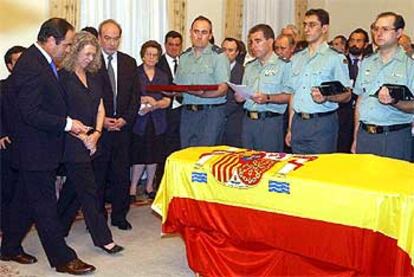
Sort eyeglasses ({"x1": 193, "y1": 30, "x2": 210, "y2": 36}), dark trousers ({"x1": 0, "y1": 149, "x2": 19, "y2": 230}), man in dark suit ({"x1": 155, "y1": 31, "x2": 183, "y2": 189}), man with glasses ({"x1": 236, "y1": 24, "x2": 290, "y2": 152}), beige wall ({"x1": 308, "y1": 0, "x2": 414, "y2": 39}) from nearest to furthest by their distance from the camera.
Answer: dark trousers ({"x1": 0, "y1": 149, "x2": 19, "y2": 230})
man with glasses ({"x1": 236, "y1": 24, "x2": 290, "y2": 152})
eyeglasses ({"x1": 193, "y1": 30, "x2": 210, "y2": 36})
man in dark suit ({"x1": 155, "y1": 31, "x2": 183, "y2": 189})
beige wall ({"x1": 308, "y1": 0, "x2": 414, "y2": 39})

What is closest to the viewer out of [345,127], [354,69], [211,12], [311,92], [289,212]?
[289,212]

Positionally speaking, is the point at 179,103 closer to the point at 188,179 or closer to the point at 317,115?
the point at 317,115

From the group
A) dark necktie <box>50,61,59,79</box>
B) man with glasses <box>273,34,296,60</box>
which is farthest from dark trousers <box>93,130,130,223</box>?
man with glasses <box>273,34,296,60</box>

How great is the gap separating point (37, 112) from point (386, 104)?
2.00 metres

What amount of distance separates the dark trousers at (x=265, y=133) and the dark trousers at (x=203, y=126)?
1.49 ft

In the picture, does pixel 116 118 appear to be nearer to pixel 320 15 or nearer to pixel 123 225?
pixel 123 225

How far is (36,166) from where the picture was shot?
10.4 feet

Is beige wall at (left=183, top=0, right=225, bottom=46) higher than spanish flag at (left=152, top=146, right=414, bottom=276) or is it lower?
higher

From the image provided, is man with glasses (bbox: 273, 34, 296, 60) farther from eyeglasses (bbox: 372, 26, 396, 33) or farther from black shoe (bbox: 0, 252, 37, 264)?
black shoe (bbox: 0, 252, 37, 264)

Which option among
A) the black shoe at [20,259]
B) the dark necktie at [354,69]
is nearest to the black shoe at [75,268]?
the black shoe at [20,259]

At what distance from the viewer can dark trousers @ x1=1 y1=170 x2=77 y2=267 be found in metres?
3.22

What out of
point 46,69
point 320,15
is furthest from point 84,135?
point 320,15

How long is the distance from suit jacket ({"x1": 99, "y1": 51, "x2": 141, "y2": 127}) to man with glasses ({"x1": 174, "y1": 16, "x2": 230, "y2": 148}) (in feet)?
1.43

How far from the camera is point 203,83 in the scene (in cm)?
456
